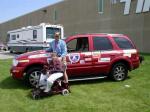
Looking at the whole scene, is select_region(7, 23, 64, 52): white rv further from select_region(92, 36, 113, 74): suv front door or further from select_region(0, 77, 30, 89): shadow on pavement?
select_region(92, 36, 113, 74): suv front door

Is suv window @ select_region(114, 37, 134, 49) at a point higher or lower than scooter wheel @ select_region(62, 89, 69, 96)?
higher

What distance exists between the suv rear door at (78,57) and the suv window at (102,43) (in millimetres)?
322

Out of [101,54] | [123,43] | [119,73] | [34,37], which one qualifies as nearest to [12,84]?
[101,54]

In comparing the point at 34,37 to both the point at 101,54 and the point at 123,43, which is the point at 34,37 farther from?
the point at 101,54

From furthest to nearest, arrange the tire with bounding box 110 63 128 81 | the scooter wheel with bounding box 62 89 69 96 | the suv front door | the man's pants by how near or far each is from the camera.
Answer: the tire with bounding box 110 63 128 81 < the suv front door < the scooter wheel with bounding box 62 89 69 96 < the man's pants

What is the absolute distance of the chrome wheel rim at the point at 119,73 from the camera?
12383mm

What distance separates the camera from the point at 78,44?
1199 cm

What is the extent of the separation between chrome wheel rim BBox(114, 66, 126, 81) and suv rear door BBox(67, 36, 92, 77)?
1.07 metres

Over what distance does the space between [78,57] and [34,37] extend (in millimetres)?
17930

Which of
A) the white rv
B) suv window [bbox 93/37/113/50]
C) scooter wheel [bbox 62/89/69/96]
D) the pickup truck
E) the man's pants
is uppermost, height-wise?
the white rv

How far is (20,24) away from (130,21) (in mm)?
41001

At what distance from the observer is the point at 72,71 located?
11562 mm

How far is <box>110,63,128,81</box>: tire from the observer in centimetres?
1234

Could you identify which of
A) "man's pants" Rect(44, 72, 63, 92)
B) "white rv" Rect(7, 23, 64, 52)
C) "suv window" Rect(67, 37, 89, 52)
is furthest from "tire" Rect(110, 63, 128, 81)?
"white rv" Rect(7, 23, 64, 52)
